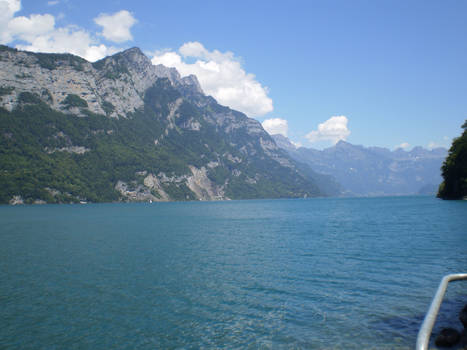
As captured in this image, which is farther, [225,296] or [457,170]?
[457,170]

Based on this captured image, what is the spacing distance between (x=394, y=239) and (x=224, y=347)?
148 ft

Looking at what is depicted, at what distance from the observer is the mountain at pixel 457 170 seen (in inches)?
4877

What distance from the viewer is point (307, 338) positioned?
1759 cm

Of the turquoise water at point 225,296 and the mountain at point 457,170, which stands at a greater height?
the mountain at point 457,170

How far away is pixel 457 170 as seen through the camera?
425ft

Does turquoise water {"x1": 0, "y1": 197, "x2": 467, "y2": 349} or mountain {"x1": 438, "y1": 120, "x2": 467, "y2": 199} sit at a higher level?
mountain {"x1": 438, "y1": 120, "x2": 467, "y2": 199}

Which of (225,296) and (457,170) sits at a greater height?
(457,170)

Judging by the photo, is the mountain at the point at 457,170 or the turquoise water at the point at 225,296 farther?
the mountain at the point at 457,170

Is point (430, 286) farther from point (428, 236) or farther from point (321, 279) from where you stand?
point (428, 236)

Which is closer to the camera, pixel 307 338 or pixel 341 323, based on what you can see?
pixel 307 338

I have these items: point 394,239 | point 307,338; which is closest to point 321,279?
point 307,338

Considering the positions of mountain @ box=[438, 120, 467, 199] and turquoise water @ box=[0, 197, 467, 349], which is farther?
mountain @ box=[438, 120, 467, 199]

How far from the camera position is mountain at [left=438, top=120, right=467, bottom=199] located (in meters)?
124

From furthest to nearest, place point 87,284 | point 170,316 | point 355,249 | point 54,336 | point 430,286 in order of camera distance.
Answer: point 355,249 → point 87,284 → point 430,286 → point 170,316 → point 54,336
